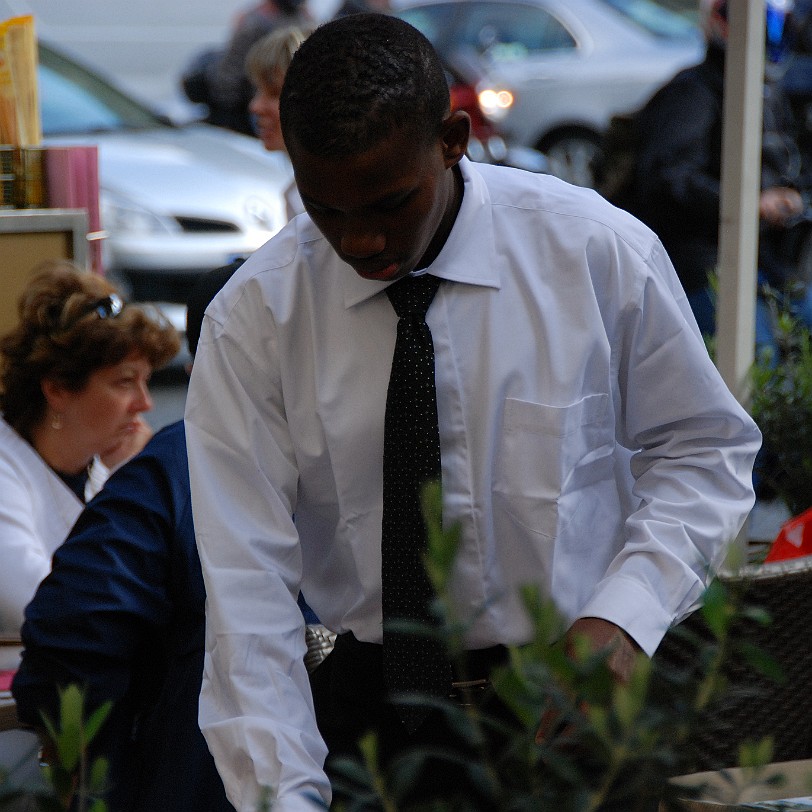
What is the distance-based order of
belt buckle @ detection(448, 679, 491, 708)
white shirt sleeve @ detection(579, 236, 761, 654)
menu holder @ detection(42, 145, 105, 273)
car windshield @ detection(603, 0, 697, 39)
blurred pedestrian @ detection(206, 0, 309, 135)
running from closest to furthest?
white shirt sleeve @ detection(579, 236, 761, 654) < belt buckle @ detection(448, 679, 491, 708) < menu holder @ detection(42, 145, 105, 273) < blurred pedestrian @ detection(206, 0, 309, 135) < car windshield @ detection(603, 0, 697, 39)

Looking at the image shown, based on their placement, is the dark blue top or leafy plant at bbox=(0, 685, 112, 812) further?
the dark blue top

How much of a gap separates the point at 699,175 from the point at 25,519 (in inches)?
114

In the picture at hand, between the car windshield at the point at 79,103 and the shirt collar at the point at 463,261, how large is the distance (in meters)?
6.71

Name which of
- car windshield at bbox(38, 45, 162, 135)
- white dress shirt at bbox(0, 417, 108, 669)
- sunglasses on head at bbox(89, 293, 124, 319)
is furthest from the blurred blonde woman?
car windshield at bbox(38, 45, 162, 135)

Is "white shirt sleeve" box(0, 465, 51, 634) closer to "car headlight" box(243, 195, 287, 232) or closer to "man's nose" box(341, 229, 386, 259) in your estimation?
"man's nose" box(341, 229, 386, 259)

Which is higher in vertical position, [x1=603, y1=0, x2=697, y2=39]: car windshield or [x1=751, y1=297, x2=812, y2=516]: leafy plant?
[x1=603, y1=0, x2=697, y2=39]: car windshield

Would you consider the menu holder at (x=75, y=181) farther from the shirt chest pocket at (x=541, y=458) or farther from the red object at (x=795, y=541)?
the shirt chest pocket at (x=541, y=458)

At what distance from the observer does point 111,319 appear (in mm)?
3105

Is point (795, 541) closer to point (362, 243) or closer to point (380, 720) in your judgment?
point (380, 720)

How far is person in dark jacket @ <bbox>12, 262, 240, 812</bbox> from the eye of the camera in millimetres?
2115

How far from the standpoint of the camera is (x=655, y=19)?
1152 cm

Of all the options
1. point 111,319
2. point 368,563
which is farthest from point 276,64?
point 368,563

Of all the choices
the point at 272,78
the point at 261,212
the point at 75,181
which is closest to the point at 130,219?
the point at 261,212

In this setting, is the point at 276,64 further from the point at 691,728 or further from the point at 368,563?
the point at 691,728
